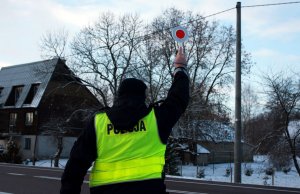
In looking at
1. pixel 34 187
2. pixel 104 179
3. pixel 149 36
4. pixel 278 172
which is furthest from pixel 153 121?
pixel 149 36

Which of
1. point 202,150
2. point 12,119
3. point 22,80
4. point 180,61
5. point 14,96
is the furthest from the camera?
point 14,96

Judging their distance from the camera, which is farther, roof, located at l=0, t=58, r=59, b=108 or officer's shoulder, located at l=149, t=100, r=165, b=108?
roof, located at l=0, t=58, r=59, b=108

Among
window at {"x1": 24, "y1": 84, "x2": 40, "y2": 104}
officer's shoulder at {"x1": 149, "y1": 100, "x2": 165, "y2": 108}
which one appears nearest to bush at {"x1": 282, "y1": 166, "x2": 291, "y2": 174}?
officer's shoulder at {"x1": 149, "y1": 100, "x2": 165, "y2": 108}

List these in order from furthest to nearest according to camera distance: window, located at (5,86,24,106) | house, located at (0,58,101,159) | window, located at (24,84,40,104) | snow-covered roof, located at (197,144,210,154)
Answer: window, located at (5,86,24,106)
window, located at (24,84,40,104)
house, located at (0,58,101,159)
snow-covered roof, located at (197,144,210,154)

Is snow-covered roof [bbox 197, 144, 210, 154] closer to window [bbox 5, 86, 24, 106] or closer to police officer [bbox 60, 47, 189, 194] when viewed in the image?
window [bbox 5, 86, 24, 106]

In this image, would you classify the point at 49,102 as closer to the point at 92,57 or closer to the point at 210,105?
the point at 92,57

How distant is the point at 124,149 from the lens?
314 cm

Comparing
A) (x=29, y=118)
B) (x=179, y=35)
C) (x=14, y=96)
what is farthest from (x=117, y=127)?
(x=14, y=96)

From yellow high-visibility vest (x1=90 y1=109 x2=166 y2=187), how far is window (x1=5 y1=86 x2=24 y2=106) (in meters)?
52.6

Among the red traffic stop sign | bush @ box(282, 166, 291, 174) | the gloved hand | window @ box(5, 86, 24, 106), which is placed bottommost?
bush @ box(282, 166, 291, 174)

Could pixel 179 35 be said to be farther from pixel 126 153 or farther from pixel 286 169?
pixel 286 169

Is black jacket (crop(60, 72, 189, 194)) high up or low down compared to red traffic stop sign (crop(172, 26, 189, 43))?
down

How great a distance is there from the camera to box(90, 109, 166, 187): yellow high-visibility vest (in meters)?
3.11

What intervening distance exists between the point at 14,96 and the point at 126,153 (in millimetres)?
53682
